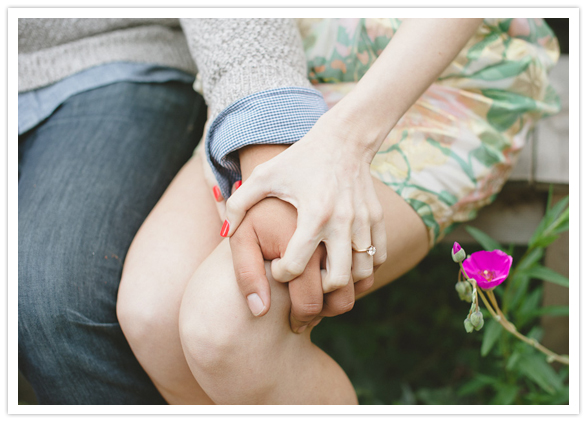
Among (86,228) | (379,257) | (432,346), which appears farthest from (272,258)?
(432,346)

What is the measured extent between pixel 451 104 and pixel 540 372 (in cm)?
55

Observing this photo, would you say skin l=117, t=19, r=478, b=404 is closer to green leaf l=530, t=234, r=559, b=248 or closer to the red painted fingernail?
the red painted fingernail

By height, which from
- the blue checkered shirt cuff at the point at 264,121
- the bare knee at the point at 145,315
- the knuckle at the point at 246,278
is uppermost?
the blue checkered shirt cuff at the point at 264,121

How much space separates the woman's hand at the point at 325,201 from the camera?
54 cm

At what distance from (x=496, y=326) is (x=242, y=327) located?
1.66ft

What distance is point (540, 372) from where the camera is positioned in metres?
0.83

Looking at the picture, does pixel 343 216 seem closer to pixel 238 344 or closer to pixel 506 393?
pixel 238 344

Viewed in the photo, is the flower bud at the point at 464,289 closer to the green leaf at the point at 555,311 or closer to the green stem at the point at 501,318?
the green stem at the point at 501,318

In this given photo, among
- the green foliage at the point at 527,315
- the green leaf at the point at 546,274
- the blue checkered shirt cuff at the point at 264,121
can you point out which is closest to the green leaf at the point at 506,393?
the green foliage at the point at 527,315

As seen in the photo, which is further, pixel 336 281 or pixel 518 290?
pixel 518 290

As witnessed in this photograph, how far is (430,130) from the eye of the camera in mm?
767

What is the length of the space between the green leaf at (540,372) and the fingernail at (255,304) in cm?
61
